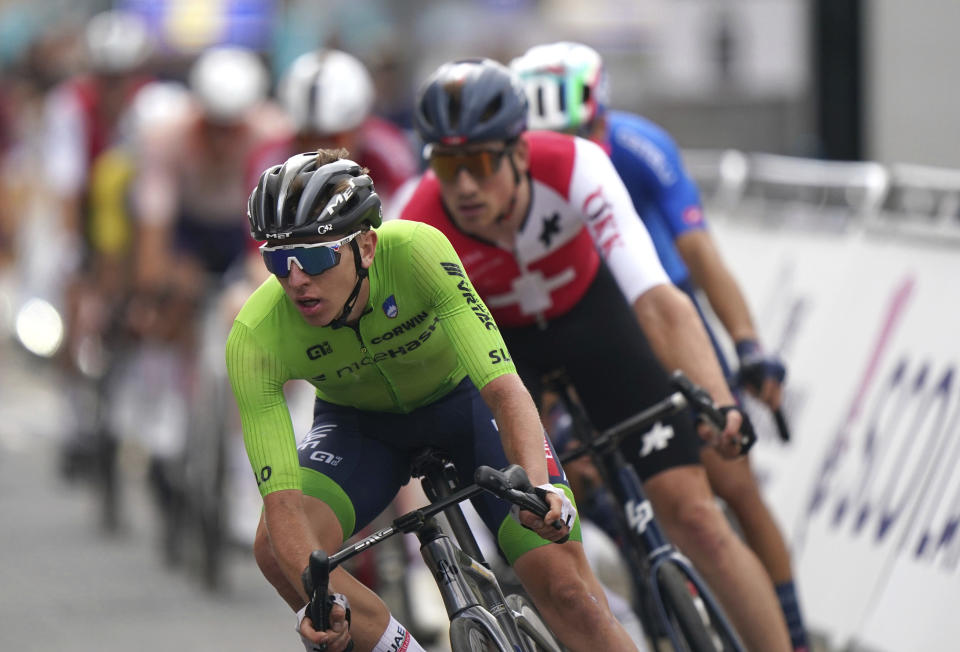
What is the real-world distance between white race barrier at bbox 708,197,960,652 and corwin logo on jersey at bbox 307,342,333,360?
2.56 metres

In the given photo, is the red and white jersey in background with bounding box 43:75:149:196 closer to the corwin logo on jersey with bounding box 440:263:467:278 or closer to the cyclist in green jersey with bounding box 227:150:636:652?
the cyclist in green jersey with bounding box 227:150:636:652

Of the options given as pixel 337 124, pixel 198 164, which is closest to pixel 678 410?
pixel 337 124

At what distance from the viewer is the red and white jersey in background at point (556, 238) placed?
5.88 m

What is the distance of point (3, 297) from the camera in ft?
70.3

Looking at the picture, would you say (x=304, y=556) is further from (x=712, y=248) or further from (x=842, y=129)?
(x=842, y=129)

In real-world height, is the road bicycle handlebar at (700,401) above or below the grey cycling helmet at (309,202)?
below

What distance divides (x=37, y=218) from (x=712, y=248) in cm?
871

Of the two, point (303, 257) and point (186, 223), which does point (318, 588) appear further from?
point (186, 223)

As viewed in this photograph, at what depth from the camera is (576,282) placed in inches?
248

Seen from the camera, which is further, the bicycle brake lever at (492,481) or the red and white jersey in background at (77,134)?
the red and white jersey in background at (77,134)

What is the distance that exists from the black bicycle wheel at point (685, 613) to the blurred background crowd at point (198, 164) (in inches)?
117

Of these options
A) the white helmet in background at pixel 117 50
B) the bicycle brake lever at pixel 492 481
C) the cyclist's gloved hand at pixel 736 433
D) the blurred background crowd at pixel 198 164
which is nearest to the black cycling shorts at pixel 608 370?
the cyclist's gloved hand at pixel 736 433

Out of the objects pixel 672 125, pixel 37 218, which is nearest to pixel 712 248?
pixel 37 218

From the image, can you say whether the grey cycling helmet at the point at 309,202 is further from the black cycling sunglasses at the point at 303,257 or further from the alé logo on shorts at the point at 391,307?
the alé logo on shorts at the point at 391,307
